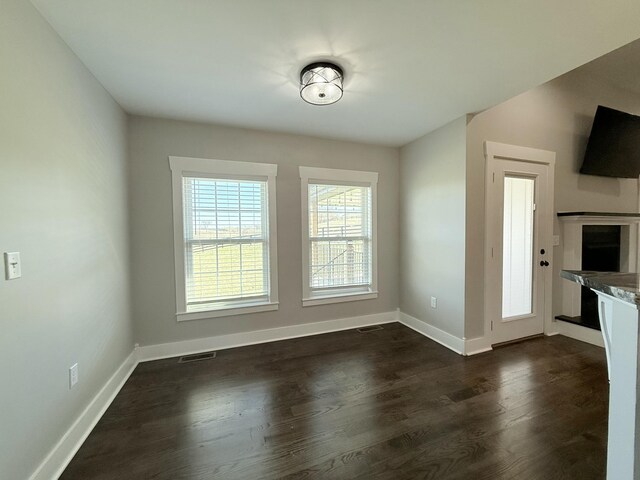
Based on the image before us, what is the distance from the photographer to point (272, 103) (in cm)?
236

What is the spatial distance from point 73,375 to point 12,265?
85 cm

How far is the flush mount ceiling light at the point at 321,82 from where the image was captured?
1.83m

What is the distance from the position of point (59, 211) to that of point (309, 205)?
88.1 inches

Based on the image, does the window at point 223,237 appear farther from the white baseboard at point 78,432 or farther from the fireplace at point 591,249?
the fireplace at point 591,249

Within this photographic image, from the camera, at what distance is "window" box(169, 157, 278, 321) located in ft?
8.97

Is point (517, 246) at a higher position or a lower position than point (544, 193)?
lower

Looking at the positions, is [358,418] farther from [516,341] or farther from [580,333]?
[580,333]

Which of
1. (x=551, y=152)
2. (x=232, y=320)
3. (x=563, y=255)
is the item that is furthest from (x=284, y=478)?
(x=551, y=152)

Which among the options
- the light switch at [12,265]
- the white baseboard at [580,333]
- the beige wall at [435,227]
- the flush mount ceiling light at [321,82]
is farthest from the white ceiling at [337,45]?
the white baseboard at [580,333]

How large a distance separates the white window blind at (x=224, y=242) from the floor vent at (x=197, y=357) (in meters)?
0.47

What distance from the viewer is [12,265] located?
1166 millimetres

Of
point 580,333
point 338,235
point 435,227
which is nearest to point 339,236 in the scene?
point 338,235

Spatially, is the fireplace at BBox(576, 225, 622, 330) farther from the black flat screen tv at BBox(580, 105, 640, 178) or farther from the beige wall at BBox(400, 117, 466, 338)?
the beige wall at BBox(400, 117, 466, 338)

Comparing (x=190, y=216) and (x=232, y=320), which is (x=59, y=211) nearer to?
(x=190, y=216)
